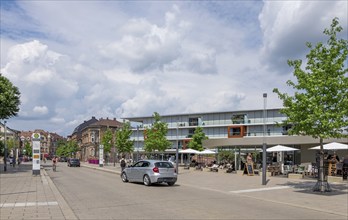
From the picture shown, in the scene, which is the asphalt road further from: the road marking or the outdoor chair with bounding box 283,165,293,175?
the outdoor chair with bounding box 283,165,293,175

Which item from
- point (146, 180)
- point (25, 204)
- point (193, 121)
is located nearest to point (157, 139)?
point (146, 180)

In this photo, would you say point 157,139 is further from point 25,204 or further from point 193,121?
point 193,121

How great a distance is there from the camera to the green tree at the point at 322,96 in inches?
700

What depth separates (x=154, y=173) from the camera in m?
21.5

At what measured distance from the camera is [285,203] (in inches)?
576

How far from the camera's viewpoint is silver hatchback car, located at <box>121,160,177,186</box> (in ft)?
70.4

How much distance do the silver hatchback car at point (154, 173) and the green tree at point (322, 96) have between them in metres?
7.08

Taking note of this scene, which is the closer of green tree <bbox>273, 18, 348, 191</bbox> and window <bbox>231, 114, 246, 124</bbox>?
green tree <bbox>273, 18, 348, 191</bbox>

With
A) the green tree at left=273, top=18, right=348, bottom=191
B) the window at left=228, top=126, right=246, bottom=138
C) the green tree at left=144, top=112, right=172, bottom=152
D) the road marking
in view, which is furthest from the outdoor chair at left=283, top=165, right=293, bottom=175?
the window at left=228, top=126, right=246, bottom=138

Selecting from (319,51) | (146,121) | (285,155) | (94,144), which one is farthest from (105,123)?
(319,51)

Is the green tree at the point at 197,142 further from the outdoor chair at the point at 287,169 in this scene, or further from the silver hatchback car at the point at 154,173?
the silver hatchback car at the point at 154,173

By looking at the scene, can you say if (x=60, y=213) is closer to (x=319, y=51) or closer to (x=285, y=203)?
(x=285, y=203)

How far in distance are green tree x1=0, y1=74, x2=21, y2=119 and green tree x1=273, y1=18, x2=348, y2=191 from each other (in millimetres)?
27633

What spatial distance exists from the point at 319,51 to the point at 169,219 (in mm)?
12510
